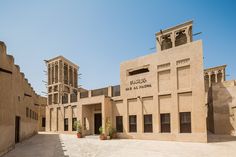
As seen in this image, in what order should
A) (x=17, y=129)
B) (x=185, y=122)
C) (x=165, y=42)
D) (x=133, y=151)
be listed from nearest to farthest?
(x=133, y=151) < (x=185, y=122) < (x=17, y=129) < (x=165, y=42)

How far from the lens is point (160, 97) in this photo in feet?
59.6

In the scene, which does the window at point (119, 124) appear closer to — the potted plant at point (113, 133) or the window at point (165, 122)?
the potted plant at point (113, 133)

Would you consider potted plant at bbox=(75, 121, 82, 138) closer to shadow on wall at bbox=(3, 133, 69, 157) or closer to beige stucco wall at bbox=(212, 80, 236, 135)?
shadow on wall at bbox=(3, 133, 69, 157)

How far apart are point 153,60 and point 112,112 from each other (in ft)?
26.5

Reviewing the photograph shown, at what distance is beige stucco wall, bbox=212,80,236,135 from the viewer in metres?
21.0

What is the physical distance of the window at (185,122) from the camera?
16094 millimetres

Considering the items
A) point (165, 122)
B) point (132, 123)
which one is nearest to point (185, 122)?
point (165, 122)

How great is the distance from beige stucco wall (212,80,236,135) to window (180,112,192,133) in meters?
8.22

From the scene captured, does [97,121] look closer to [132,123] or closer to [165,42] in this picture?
[132,123]

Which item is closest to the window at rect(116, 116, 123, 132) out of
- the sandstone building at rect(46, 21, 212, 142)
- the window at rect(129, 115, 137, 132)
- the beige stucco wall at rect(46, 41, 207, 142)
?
the sandstone building at rect(46, 21, 212, 142)

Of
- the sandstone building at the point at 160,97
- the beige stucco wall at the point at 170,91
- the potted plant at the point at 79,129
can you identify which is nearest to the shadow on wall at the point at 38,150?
the potted plant at the point at 79,129

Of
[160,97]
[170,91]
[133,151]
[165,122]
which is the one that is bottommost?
[133,151]

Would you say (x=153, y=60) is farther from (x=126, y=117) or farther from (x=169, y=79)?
(x=126, y=117)

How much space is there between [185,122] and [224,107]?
28.3 feet
